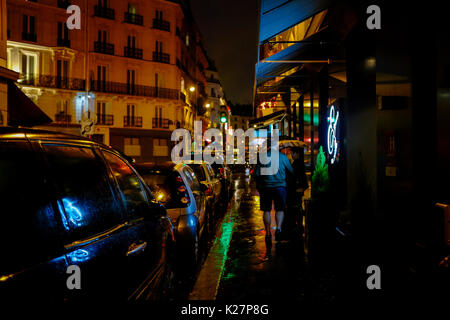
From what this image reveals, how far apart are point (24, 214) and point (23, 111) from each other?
8.42 metres

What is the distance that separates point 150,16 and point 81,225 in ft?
135

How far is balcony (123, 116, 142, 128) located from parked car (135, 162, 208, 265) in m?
33.2

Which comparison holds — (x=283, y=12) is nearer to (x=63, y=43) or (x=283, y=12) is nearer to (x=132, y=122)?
(x=63, y=43)

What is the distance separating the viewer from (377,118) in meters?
6.25

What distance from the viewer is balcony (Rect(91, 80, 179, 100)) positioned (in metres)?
36.6

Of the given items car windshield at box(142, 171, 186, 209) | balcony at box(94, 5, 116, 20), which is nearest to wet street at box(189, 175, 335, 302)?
car windshield at box(142, 171, 186, 209)

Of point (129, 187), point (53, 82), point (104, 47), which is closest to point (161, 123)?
point (104, 47)

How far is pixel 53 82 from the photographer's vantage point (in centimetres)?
3362

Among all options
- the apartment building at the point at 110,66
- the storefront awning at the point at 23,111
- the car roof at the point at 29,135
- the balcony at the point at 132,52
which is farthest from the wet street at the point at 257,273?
the balcony at the point at 132,52

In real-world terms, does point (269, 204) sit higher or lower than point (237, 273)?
higher

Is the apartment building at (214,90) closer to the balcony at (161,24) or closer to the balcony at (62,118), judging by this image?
the balcony at (161,24)

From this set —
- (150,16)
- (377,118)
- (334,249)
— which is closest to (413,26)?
(377,118)

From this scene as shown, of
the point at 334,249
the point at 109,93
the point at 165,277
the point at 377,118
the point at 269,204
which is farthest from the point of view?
the point at 109,93
